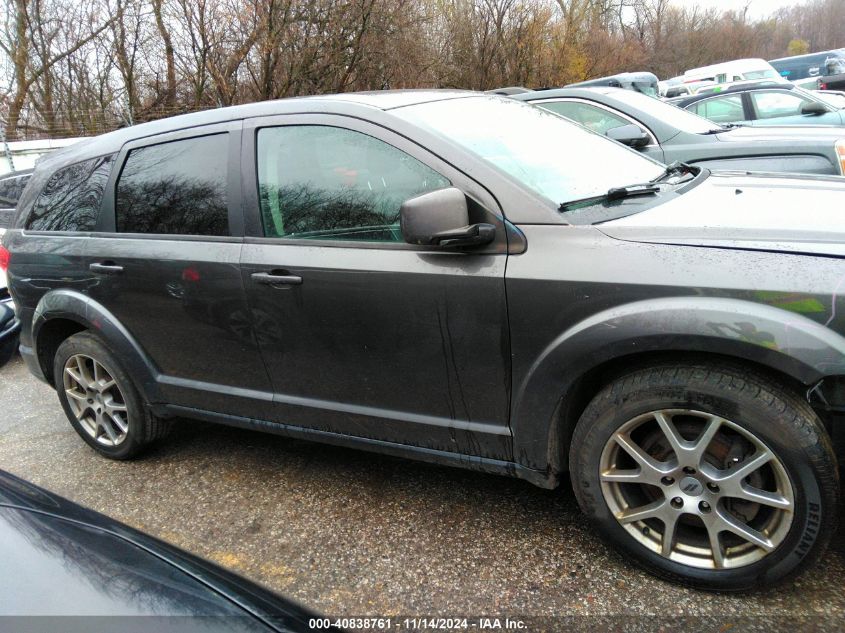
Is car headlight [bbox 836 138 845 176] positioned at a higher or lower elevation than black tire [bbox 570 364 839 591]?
higher

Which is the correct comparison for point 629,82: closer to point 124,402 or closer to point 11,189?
point 11,189

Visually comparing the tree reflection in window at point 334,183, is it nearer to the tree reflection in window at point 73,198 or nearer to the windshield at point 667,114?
the tree reflection in window at point 73,198

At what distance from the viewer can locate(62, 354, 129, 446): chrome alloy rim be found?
3.67 metres

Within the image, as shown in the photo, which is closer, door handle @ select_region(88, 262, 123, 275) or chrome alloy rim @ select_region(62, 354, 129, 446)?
door handle @ select_region(88, 262, 123, 275)

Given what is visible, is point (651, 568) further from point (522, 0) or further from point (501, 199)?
point (522, 0)

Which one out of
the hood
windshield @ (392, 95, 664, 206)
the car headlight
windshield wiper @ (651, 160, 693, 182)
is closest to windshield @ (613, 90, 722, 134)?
the hood

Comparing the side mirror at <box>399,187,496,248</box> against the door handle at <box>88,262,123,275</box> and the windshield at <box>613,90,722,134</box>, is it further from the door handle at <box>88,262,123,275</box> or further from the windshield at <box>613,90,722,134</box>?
the windshield at <box>613,90,722,134</box>

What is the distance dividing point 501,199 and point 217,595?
5.16ft

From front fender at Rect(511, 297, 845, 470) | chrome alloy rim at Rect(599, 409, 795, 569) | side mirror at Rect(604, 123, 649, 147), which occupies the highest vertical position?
side mirror at Rect(604, 123, 649, 147)

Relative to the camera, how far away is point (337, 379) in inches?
109

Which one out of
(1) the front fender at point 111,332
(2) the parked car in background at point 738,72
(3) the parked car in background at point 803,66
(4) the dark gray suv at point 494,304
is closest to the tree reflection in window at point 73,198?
(4) the dark gray suv at point 494,304

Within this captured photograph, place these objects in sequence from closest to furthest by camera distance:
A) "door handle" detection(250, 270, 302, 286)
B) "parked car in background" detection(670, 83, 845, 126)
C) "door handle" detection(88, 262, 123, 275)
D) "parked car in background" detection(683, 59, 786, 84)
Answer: "door handle" detection(250, 270, 302, 286) < "door handle" detection(88, 262, 123, 275) < "parked car in background" detection(670, 83, 845, 126) < "parked car in background" detection(683, 59, 786, 84)

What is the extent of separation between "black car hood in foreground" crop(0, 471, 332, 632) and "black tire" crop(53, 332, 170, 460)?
1871 mm

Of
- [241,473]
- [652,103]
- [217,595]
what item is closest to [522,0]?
[652,103]
